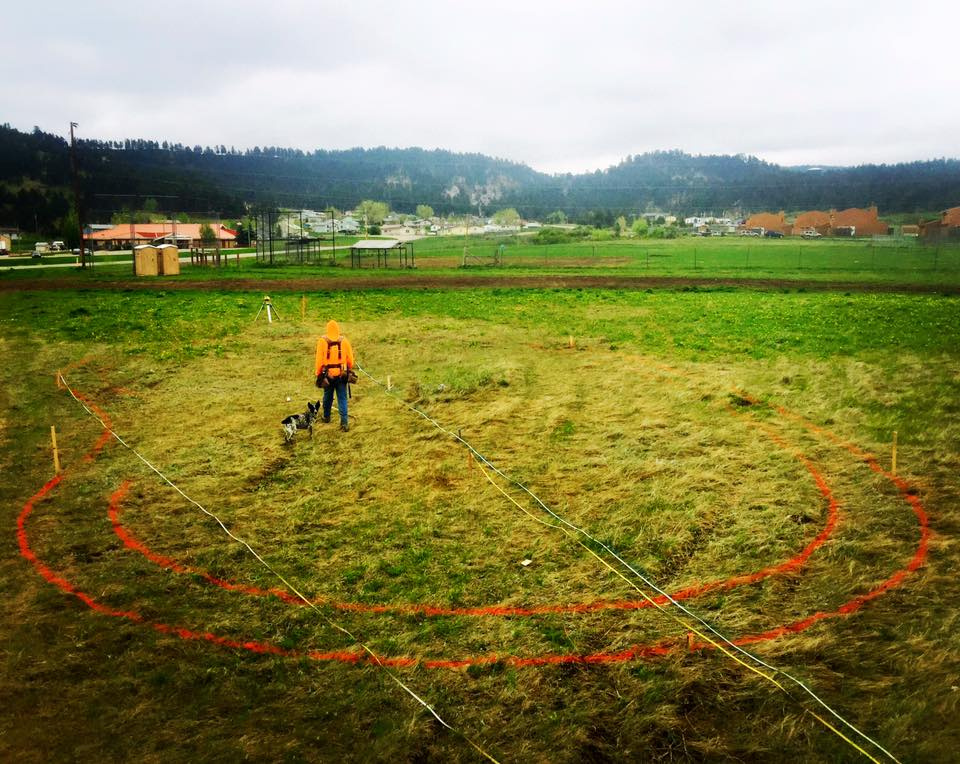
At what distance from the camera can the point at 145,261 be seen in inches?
1769

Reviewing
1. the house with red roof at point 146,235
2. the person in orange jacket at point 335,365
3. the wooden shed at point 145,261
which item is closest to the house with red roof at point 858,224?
the house with red roof at point 146,235

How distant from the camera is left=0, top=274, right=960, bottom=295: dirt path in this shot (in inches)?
1390

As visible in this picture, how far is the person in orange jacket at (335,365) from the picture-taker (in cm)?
1177

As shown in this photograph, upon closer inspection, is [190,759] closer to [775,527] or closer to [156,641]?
[156,641]

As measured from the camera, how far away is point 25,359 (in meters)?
17.9

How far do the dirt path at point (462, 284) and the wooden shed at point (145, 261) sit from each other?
13.1ft

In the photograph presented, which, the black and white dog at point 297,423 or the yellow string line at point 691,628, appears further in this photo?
the black and white dog at point 297,423

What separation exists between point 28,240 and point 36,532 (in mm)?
118466

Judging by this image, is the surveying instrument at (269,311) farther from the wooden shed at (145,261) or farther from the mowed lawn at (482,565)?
the wooden shed at (145,261)

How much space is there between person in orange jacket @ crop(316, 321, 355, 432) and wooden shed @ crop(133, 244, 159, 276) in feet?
128

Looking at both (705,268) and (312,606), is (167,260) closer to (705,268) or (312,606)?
(705,268)

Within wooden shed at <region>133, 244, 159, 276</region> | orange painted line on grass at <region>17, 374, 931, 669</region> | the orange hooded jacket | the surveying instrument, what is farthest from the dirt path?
orange painted line on grass at <region>17, 374, 931, 669</region>

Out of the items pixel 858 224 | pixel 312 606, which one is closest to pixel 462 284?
pixel 312 606

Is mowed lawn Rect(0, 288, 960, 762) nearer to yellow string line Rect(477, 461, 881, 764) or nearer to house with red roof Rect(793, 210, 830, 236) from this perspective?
yellow string line Rect(477, 461, 881, 764)
